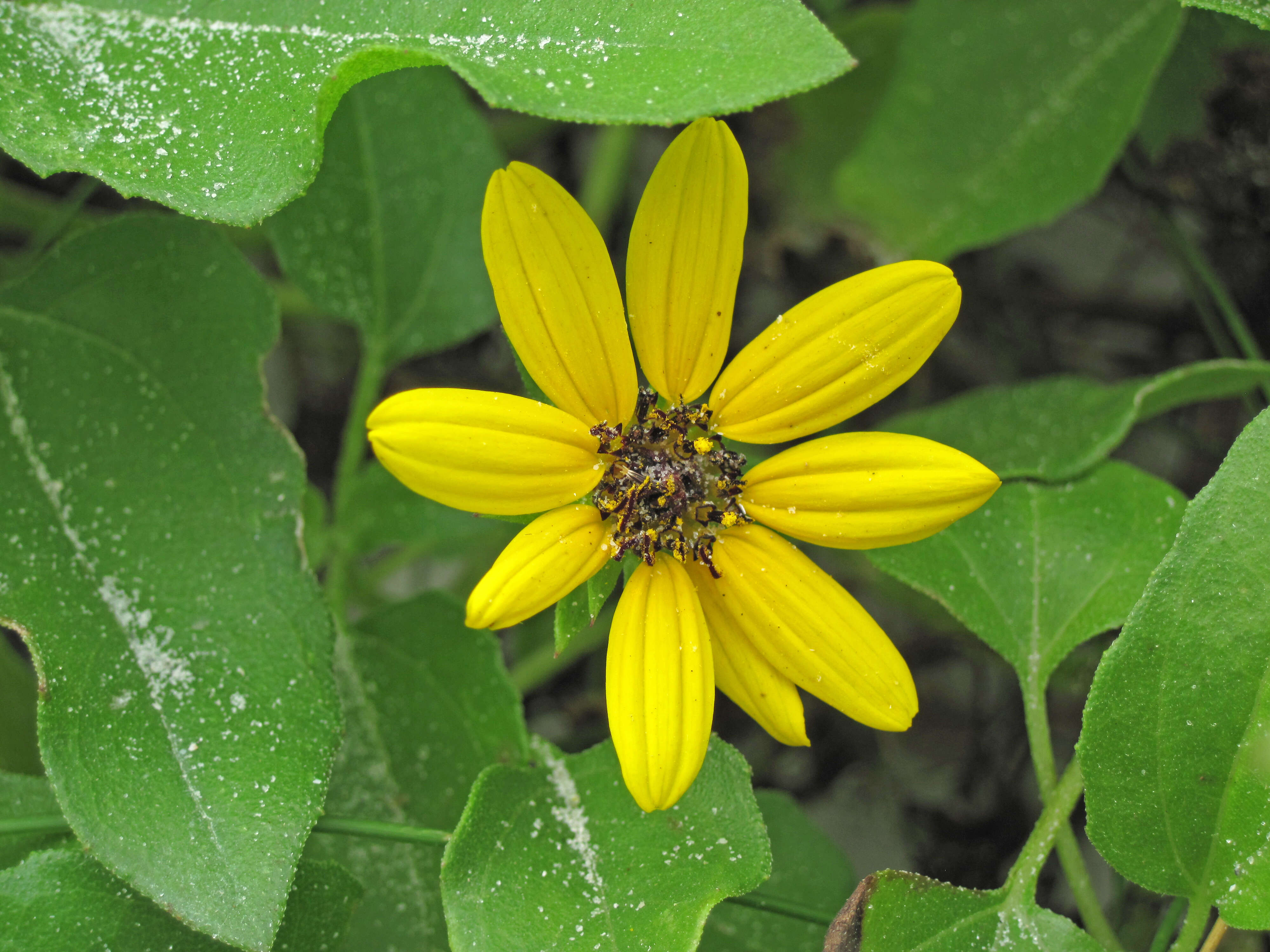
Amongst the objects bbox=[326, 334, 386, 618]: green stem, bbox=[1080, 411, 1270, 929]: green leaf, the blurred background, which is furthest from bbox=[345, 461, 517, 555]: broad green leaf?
bbox=[1080, 411, 1270, 929]: green leaf

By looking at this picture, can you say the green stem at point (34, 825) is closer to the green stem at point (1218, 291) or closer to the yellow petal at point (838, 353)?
the yellow petal at point (838, 353)

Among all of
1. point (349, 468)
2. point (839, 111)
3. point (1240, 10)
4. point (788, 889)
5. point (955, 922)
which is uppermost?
point (1240, 10)

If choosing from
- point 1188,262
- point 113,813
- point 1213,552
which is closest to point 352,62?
point 113,813

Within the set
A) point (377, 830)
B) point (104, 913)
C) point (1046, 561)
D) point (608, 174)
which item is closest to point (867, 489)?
point (1046, 561)

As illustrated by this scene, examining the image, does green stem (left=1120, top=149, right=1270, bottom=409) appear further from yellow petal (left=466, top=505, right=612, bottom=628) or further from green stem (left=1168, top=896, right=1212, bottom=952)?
yellow petal (left=466, top=505, right=612, bottom=628)

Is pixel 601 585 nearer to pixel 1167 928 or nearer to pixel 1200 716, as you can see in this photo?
pixel 1200 716
